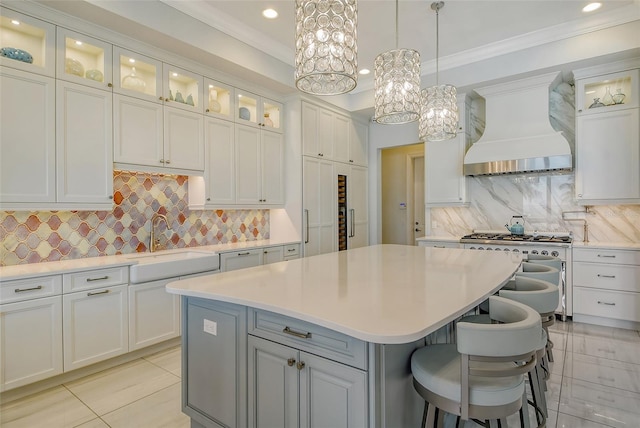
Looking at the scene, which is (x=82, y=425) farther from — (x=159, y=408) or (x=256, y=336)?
(x=256, y=336)

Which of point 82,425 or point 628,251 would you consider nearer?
point 82,425

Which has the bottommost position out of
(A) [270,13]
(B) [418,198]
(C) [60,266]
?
(C) [60,266]

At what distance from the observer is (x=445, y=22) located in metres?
3.62

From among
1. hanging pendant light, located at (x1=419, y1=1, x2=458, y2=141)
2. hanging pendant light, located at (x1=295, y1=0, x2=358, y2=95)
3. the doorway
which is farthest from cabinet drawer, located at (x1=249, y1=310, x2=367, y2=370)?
the doorway

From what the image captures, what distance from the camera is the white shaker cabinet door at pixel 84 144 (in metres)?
2.71

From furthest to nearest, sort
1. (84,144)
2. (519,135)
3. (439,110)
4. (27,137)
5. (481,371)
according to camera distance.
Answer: (519,135) → (439,110) → (84,144) → (27,137) → (481,371)

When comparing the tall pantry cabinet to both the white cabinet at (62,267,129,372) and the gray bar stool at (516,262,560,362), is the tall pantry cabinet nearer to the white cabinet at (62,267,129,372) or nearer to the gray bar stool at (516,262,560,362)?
the white cabinet at (62,267,129,372)

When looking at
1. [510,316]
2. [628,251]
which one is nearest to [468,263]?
[510,316]

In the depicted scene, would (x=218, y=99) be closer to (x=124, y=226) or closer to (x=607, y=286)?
(x=124, y=226)

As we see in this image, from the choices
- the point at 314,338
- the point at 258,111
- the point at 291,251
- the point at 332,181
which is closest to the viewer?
the point at 314,338

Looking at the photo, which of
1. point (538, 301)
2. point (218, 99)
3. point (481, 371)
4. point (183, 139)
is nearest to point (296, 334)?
point (481, 371)

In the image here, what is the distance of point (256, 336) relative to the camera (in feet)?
5.37

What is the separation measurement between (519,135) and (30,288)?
5.08 m

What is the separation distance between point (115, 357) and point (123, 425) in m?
0.92
